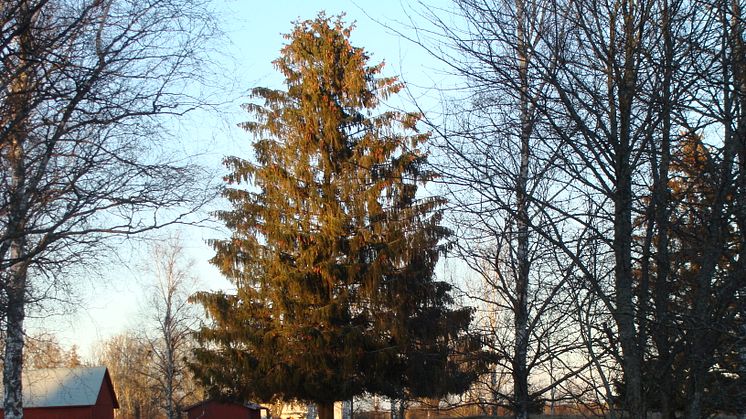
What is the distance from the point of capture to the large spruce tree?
19.4 m

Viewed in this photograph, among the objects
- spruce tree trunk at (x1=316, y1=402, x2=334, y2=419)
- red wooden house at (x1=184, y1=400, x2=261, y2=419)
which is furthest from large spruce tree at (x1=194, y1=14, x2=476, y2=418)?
red wooden house at (x1=184, y1=400, x2=261, y2=419)

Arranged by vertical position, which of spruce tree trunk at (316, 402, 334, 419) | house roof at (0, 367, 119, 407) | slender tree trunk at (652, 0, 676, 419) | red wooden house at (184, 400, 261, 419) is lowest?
red wooden house at (184, 400, 261, 419)

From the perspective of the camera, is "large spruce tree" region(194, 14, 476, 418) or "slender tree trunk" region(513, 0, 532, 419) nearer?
"slender tree trunk" region(513, 0, 532, 419)

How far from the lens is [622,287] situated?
4754mm

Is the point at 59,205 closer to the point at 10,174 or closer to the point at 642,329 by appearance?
the point at 10,174

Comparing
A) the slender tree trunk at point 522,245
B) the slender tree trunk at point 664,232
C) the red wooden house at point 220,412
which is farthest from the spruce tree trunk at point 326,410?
the red wooden house at point 220,412

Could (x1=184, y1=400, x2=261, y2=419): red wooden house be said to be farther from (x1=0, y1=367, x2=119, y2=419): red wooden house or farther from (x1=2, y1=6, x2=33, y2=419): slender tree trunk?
(x1=2, y1=6, x2=33, y2=419): slender tree trunk

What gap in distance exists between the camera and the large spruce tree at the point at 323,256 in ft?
63.8

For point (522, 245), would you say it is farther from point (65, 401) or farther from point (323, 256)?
point (65, 401)

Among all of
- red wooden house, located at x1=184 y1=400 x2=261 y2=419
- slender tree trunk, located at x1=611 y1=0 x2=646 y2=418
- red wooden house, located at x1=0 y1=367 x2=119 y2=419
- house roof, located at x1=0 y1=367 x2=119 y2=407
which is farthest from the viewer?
red wooden house, located at x1=184 y1=400 x2=261 y2=419

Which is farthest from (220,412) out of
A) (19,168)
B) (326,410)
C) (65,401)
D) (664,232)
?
(664,232)

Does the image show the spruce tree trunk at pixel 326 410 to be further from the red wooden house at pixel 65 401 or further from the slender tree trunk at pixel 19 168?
the red wooden house at pixel 65 401

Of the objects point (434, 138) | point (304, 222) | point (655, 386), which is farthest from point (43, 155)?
point (304, 222)

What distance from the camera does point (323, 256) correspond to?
20.7 metres
